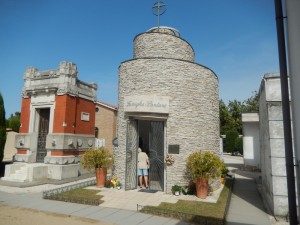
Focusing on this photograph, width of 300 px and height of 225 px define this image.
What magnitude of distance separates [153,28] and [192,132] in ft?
24.3

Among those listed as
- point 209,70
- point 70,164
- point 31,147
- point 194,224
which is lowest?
point 194,224

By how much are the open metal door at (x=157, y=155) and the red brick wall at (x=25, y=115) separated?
1030 centimetres

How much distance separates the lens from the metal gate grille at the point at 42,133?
17.4m

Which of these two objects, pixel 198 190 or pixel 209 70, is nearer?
pixel 198 190

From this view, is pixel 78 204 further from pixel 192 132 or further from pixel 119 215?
pixel 192 132

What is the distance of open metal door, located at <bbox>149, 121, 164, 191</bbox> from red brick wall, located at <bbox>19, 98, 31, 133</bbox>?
405 inches

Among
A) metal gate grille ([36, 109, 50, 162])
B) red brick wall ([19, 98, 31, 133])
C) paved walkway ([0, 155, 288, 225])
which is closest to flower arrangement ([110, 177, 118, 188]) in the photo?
paved walkway ([0, 155, 288, 225])

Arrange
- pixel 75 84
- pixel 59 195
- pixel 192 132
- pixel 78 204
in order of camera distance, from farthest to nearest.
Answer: pixel 75 84 → pixel 192 132 → pixel 59 195 → pixel 78 204

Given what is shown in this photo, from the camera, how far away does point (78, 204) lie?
31.5 feet

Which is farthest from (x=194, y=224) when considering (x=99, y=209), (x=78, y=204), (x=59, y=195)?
(x=59, y=195)

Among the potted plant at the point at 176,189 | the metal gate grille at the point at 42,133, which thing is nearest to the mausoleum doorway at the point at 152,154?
the potted plant at the point at 176,189

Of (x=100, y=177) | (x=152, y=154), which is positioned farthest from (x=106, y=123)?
(x=152, y=154)

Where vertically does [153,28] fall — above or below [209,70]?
above

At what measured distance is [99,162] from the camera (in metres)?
12.7
